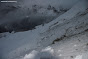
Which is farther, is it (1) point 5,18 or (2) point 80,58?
(1) point 5,18

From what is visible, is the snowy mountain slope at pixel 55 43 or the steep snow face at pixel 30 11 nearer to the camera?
the snowy mountain slope at pixel 55 43

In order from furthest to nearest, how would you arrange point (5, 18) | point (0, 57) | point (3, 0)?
1. point (3, 0)
2. point (5, 18)
3. point (0, 57)

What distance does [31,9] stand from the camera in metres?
25.8

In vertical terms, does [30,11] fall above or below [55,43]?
above

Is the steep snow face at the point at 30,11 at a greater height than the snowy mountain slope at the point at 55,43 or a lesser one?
greater

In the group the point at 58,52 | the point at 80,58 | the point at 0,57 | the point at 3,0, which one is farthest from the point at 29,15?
the point at 80,58

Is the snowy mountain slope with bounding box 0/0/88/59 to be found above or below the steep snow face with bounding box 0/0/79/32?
below

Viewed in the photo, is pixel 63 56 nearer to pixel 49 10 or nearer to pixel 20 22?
pixel 20 22

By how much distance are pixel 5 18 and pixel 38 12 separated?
5894 millimetres

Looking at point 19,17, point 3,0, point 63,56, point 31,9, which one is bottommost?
point 63,56

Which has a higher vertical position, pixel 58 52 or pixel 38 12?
pixel 38 12

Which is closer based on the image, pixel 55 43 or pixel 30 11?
pixel 55 43

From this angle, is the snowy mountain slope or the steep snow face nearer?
the snowy mountain slope

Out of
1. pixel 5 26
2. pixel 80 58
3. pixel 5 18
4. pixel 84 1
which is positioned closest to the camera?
pixel 80 58
